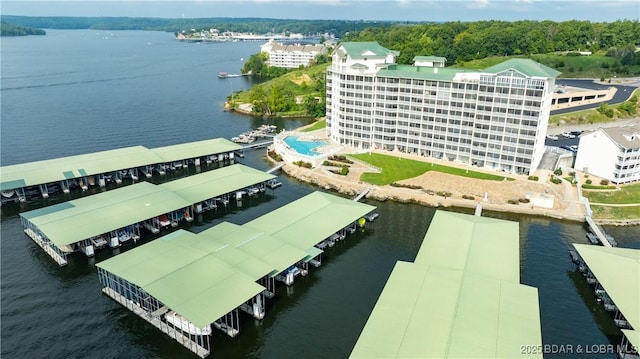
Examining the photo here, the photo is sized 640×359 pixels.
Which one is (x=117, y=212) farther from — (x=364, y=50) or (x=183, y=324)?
(x=364, y=50)

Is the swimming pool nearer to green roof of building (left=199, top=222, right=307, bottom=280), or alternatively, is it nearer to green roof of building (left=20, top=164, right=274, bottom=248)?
green roof of building (left=20, top=164, right=274, bottom=248)

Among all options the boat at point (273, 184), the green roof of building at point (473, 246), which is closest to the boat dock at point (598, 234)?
the green roof of building at point (473, 246)

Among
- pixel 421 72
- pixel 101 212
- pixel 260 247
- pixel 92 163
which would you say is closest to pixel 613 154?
pixel 421 72

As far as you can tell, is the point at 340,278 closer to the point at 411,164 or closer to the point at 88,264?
the point at 88,264

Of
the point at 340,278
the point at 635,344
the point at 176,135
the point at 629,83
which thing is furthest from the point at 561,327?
the point at 629,83

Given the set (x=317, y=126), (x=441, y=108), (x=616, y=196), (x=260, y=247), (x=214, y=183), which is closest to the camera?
(x=260, y=247)
